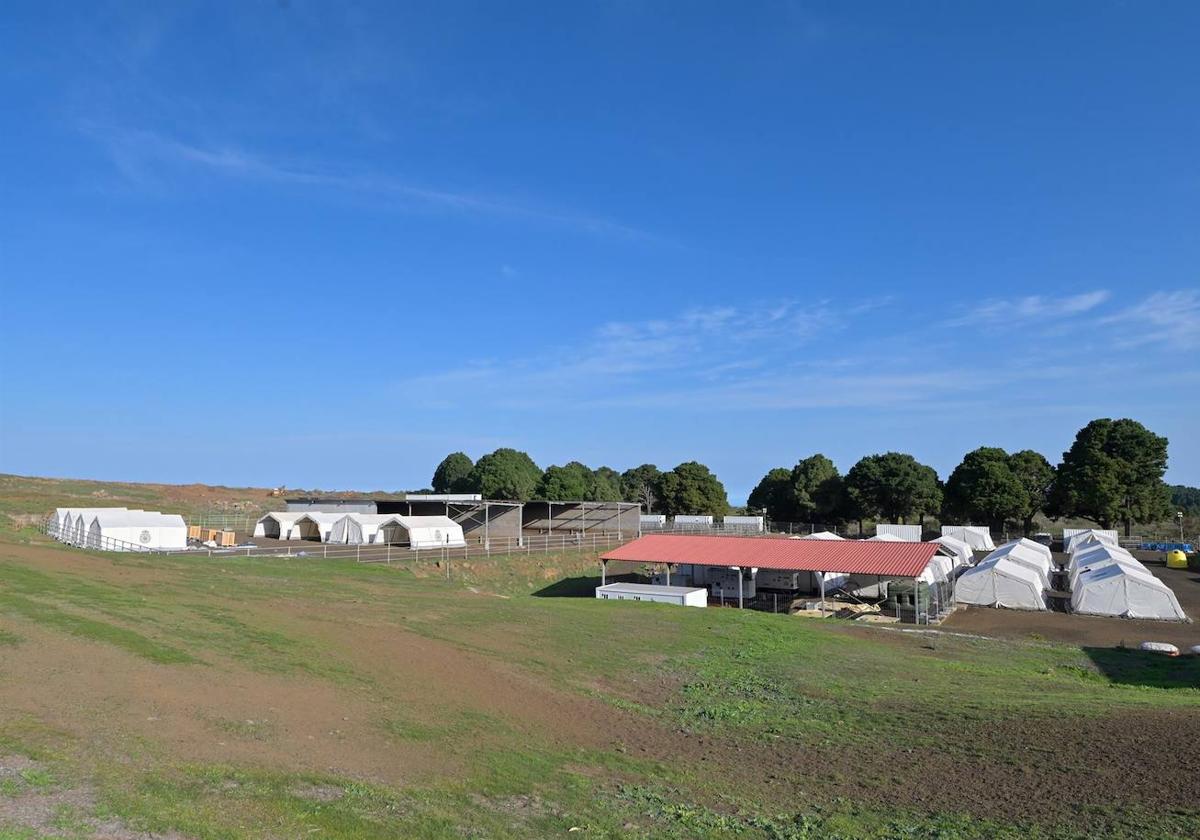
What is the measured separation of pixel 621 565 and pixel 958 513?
56.2m

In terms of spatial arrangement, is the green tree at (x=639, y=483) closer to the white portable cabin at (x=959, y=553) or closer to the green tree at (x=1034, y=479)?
the green tree at (x=1034, y=479)

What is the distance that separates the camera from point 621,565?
6038cm

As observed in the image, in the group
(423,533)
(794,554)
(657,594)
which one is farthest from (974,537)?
(423,533)

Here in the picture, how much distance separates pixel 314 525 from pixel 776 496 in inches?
2658

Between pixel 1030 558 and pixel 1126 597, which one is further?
pixel 1030 558

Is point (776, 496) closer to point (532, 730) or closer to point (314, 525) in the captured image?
point (314, 525)

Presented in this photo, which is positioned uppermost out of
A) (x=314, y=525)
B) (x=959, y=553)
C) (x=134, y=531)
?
(x=134, y=531)

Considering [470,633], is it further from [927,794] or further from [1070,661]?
[1070,661]

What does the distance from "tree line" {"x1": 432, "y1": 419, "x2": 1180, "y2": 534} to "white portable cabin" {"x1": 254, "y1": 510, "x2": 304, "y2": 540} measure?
27.9 meters

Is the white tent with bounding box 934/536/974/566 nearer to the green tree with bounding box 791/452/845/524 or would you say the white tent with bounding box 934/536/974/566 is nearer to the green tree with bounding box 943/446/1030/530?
the green tree with bounding box 943/446/1030/530

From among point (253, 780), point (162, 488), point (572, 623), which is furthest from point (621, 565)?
point (162, 488)

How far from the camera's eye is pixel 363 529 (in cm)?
6122

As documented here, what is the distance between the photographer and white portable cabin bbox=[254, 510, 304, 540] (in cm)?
6525

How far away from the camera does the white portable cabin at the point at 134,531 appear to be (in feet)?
156
